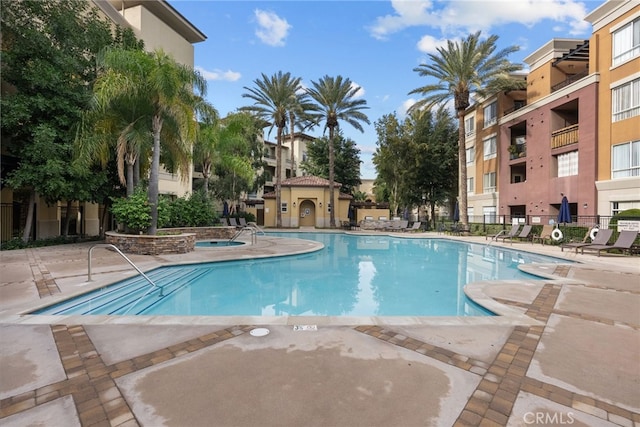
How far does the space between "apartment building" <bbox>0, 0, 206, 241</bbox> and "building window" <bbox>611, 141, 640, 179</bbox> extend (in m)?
21.9

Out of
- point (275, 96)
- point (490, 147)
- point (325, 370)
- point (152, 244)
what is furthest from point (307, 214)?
point (325, 370)

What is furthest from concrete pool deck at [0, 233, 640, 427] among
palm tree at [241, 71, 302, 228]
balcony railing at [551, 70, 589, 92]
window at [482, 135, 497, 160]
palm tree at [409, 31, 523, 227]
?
palm tree at [241, 71, 302, 228]

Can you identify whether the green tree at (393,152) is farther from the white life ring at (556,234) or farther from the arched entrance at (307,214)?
the white life ring at (556,234)

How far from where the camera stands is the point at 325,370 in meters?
3.20

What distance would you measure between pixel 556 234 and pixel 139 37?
28.3m

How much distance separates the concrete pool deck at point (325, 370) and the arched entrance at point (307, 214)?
28177 mm

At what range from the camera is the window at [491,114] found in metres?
27.2

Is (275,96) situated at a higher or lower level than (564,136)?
higher

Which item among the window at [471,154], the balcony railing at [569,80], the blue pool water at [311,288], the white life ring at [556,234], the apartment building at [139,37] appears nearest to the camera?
the blue pool water at [311,288]

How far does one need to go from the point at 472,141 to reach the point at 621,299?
27502 millimetres

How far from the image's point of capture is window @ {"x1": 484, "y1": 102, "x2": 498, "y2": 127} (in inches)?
1069

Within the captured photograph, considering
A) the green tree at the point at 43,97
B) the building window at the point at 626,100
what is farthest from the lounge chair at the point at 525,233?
the green tree at the point at 43,97

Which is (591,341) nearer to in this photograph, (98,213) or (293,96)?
(98,213)

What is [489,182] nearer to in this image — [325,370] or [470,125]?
[470,125]
